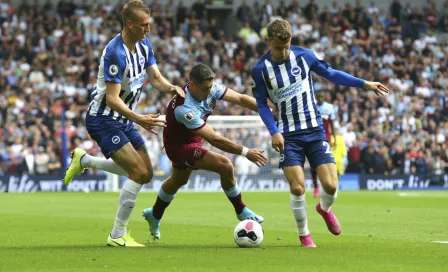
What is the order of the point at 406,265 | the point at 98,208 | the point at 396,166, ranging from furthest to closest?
the point at 396,166
the point at 98,208
the point at 406,265

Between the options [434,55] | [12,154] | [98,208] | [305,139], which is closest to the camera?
[305,139]

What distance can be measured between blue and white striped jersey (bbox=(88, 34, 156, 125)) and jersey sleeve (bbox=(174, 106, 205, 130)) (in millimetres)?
500

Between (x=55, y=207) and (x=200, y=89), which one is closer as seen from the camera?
(x=200, y=89)

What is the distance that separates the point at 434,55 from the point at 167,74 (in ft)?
36.0

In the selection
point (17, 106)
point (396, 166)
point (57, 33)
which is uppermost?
point (57, 33)

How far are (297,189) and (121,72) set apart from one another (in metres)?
2.10

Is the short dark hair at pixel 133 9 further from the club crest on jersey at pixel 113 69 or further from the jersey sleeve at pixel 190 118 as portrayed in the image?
the jersey sleeve at pixel 190 118

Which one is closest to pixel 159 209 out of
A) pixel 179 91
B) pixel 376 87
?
pixel 179 91

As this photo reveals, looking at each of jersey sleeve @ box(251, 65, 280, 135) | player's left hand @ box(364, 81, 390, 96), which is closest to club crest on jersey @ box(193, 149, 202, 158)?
jersey sleeve @ box(251, 65, 280, 135)

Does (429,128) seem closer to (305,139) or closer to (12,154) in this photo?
(12,154)

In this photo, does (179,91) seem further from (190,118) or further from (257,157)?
(257,157)

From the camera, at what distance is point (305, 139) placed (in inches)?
365

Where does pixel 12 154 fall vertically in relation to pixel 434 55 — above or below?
below

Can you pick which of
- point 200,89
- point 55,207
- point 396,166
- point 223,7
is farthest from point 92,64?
point 200,89
